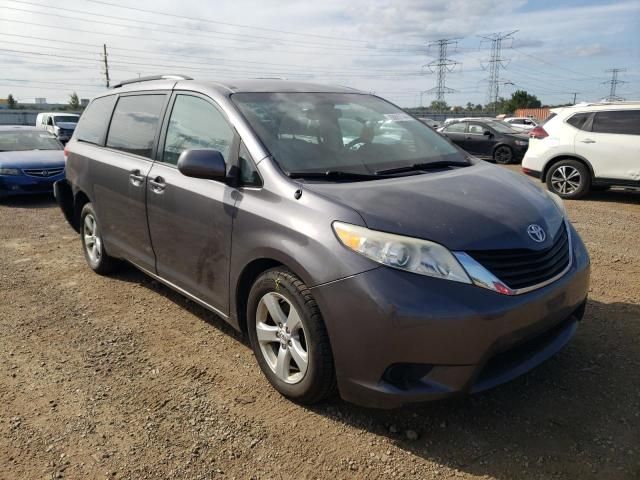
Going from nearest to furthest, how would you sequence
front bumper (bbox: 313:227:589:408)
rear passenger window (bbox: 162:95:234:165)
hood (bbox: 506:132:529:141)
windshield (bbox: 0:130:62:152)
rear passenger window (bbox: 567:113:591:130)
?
front bumper (bbox: 313:227:589:408) → rear passenger window (bbox: 162:95:234:165) → rear passenger window (bbox: 567:113:591:130) → windshield (bbox: 0:130:62:152) → hood (bbox: 506:132:529:141)

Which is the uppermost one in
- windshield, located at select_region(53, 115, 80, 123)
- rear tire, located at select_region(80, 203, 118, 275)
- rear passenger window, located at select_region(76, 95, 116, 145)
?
windshield, located at select_region(53, 115, 80, 123)

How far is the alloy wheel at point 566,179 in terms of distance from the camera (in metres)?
9.16

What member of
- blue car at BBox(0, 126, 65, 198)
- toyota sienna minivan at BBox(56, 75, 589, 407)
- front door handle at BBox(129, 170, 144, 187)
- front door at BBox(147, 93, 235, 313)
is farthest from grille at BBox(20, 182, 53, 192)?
front door at BBox(147, 93, 235, 313)

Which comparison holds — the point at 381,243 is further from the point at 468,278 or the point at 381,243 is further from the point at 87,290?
the point at 87,290

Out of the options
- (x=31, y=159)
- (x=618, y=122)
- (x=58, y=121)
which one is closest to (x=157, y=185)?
(x=31, y=159)

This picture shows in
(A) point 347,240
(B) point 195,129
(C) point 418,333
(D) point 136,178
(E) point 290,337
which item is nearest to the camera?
(C) point 418,333

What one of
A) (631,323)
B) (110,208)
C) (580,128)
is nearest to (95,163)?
(110,208)

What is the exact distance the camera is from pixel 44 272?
5.34 meters

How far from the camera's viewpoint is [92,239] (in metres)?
5.16

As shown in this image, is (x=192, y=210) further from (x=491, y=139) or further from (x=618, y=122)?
(x=491, y=139)

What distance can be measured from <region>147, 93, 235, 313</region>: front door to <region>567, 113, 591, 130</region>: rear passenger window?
25.5 feet

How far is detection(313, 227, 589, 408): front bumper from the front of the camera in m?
2.31

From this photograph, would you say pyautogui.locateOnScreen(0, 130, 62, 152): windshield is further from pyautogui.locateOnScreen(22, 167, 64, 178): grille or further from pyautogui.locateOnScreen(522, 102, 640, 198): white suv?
pyautogui.locateOnScreen(522, 102, 640, 198): white suv

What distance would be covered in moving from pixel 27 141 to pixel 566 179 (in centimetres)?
1046
